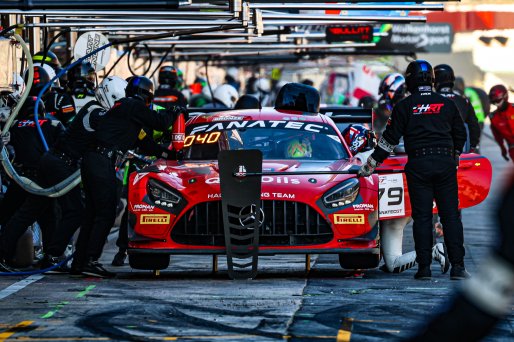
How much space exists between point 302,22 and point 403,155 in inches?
247

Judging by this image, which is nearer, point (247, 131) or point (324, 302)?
point (324, 302)

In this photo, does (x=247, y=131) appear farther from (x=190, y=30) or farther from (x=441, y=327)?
(x=441, y=327)

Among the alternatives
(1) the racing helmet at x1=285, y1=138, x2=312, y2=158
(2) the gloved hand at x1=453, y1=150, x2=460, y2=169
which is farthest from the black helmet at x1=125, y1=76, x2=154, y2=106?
(2) the gloved hand at x1=453, y1=150, x2=460, y2=169

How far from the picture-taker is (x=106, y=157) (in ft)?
40.9

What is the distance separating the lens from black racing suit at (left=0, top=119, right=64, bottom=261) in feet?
43.9

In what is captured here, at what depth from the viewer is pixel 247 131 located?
43.2 feet

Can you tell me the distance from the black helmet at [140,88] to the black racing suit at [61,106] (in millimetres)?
1687

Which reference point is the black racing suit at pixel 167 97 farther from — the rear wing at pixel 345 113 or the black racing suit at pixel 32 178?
the black racing suit at pixel 32 178

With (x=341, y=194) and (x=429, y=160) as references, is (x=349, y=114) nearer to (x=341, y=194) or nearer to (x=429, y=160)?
(x=429, y=160)

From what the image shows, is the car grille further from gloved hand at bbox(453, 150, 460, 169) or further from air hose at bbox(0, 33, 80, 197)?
air hose at bbox(0, 33, 80, 197)

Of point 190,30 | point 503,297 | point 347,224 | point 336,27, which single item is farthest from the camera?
point 336,27

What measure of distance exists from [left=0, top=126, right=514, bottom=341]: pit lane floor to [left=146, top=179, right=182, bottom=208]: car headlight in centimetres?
64

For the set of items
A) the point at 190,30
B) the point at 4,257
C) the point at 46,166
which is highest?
the point at 190,30

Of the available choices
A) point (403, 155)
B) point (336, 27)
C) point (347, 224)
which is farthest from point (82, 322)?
point (336, 27)
